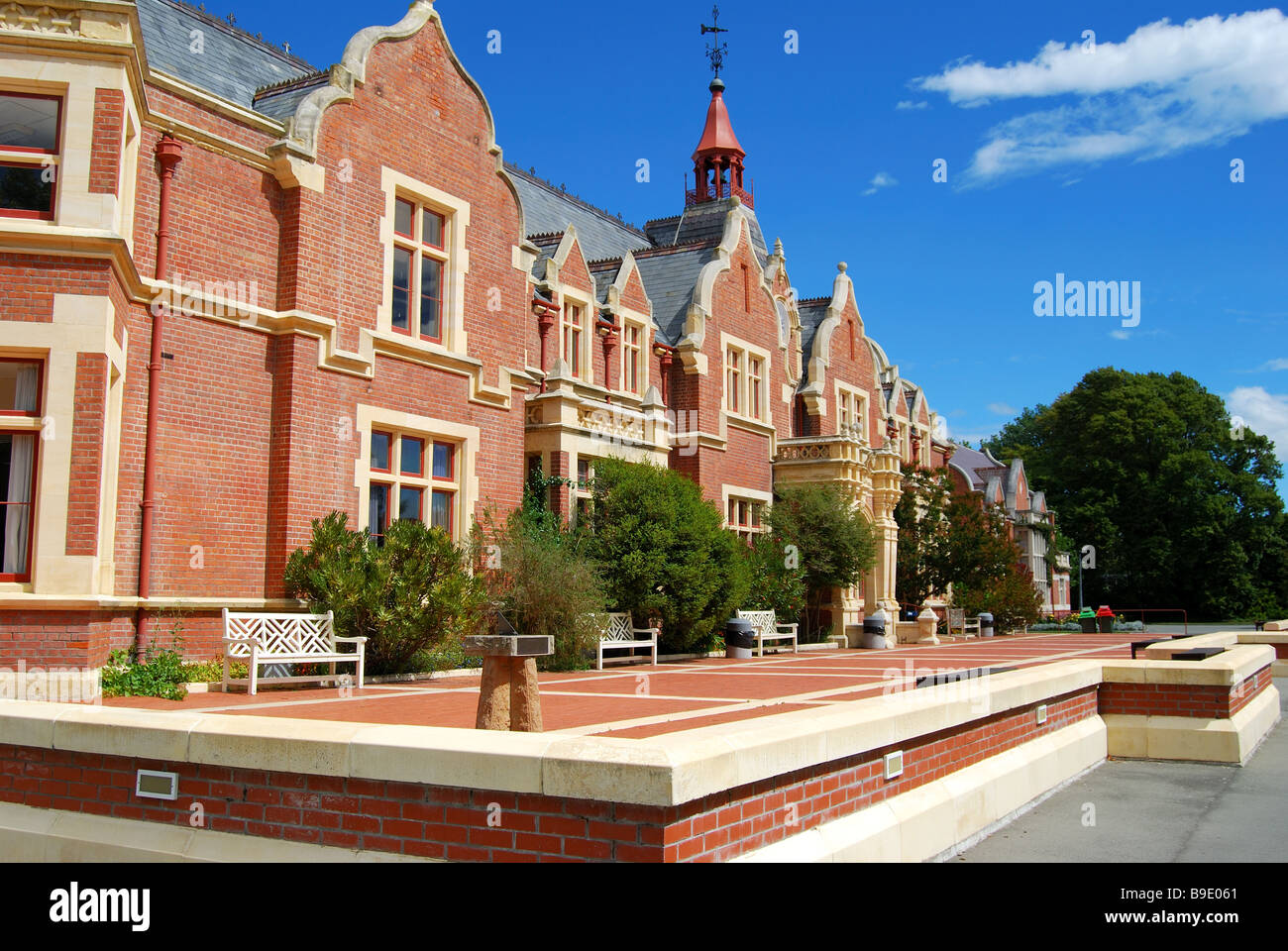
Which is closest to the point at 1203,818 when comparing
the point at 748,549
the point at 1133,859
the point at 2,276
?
the point at 1133,859

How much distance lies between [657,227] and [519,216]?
1625 centimetres

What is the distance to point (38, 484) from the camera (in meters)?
11.2

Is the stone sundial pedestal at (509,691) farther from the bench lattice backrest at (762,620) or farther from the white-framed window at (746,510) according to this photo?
the white-framed window at (746,510)

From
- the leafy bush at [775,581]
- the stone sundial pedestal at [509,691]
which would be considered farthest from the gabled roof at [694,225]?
the stone sundial pedestal at [509,691]

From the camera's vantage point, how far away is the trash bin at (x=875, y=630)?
26.5 m

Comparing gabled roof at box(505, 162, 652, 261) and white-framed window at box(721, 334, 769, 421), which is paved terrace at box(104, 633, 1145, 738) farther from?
gabled roof at box(505, 162, 652, 261)

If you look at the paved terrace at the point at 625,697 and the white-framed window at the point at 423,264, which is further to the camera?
the white-framed window at the point at 423,264

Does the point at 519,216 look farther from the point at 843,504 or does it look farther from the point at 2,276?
the point at 843,504

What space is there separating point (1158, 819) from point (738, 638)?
44.5ft

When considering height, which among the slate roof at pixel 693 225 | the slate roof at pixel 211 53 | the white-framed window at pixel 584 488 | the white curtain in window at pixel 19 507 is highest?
the slate roof at pixel 693 225

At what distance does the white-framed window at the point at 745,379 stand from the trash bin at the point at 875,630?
596 cm

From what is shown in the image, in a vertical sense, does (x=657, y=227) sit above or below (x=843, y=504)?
above

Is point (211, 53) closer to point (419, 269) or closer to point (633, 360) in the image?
point (419, 269)
